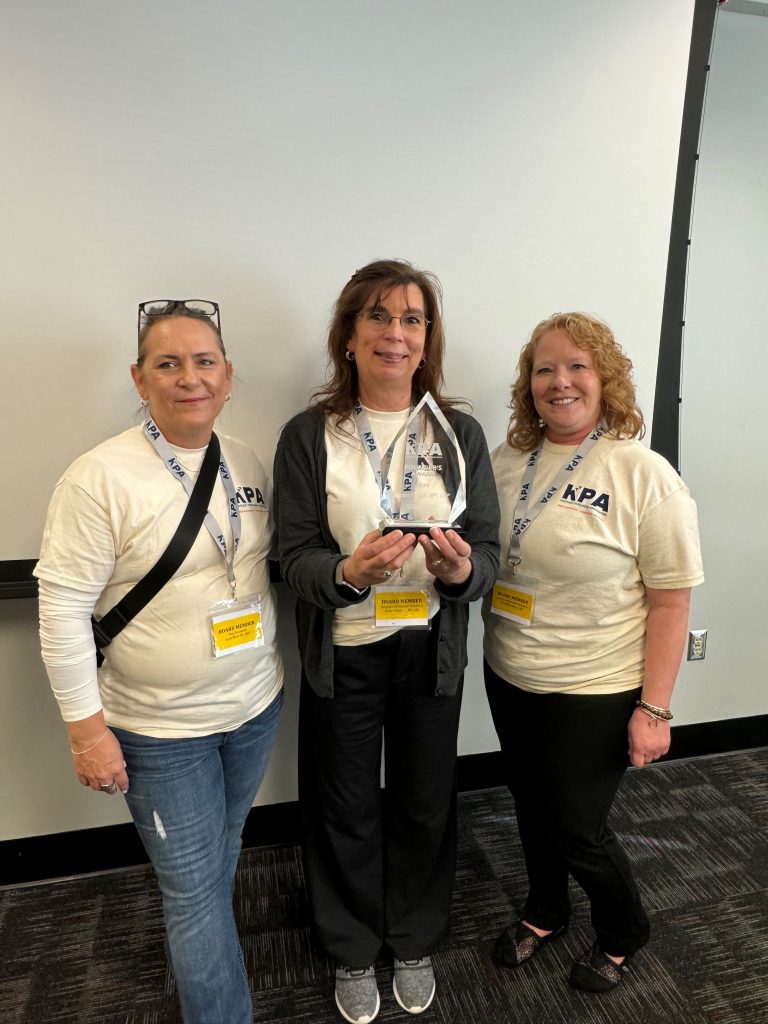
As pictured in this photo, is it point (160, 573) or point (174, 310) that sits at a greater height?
point (174, 310)

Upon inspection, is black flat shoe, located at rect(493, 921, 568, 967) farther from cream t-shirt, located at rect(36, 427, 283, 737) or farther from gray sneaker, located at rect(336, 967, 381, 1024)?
cream t-shirt, located at rect(36, 427, 283, 737)

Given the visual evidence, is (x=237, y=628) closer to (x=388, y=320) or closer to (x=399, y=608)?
(x=399, y=608)

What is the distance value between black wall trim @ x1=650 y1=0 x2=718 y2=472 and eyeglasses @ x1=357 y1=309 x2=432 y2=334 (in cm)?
111

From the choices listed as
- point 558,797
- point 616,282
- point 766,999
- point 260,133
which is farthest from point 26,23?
point 766,999

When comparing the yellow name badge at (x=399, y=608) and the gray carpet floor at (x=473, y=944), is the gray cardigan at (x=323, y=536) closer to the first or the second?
the yellow name badge at (x=399, y=608)

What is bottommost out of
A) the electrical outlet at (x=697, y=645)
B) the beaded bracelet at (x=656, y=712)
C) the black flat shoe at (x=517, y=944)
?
the black flat shoe at (x=517, y=944)

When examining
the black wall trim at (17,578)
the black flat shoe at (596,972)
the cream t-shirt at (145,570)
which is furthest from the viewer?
the black wall trim at (17,578)

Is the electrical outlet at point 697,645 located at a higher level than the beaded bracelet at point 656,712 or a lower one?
lower

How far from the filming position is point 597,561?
1.38 metres

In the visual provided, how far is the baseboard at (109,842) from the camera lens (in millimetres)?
1883

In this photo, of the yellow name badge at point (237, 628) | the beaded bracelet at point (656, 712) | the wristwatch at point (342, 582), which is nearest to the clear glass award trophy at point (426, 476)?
the wristwatch at point (342, 582)

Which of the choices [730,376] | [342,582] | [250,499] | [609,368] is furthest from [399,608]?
[730,376]

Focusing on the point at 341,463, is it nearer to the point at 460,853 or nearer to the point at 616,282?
the point at 616,282

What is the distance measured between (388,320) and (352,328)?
120 mm
